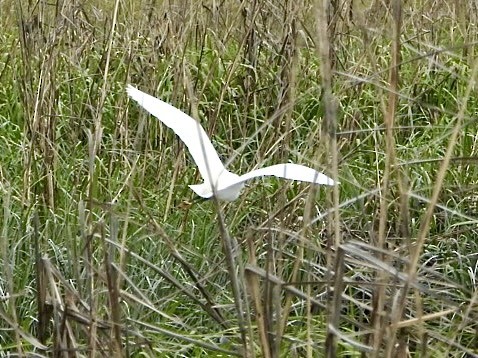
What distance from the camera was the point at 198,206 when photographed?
8.22 ft

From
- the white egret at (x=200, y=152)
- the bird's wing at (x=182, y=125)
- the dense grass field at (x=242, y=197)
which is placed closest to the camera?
the dense grass field at (x=242, y=197)

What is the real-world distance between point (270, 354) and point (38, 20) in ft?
5.59

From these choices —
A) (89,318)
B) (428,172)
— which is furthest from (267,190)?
(89,318)

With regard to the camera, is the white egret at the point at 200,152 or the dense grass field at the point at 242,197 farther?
the white egret at the point at 200,152

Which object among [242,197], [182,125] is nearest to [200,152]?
[182,125]

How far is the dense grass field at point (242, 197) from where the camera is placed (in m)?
1.25

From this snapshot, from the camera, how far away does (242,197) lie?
243 centimetres

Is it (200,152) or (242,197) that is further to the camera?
(242,197)

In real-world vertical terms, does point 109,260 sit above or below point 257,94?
above

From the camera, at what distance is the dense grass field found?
125 centimetres

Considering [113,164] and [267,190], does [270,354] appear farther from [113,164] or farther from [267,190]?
[113,164]

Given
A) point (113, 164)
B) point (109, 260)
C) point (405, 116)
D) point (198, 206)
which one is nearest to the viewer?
point (109, 260)

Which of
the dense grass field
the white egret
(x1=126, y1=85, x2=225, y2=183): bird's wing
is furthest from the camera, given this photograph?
(x1=126, y1=85, x2=225, y2=183): bird's wing

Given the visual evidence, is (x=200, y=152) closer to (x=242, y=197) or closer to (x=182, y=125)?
(x=182, y=125)
